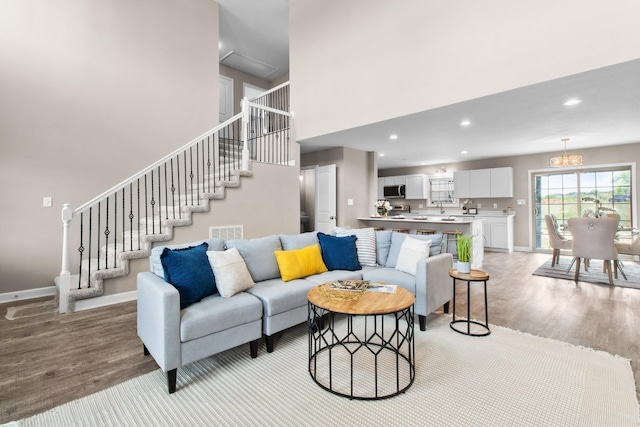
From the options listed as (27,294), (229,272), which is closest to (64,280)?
(27,294)

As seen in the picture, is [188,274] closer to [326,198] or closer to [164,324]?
[164,324]

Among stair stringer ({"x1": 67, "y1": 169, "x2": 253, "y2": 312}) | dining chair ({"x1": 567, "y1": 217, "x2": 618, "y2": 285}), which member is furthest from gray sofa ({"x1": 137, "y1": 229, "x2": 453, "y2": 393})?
dining chair ({"x1": 567, "y1": 217, "x2": 618, "y2": 285})

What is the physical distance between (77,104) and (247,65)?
4639 mm

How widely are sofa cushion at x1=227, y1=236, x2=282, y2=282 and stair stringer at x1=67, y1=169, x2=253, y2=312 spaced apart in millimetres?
1649

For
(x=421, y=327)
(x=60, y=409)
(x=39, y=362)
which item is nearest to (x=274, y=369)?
(x=60, y=409)

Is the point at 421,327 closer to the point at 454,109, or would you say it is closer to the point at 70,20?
the point at 454,109

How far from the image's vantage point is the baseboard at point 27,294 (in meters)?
3.92

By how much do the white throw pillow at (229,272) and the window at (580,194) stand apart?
6.84m

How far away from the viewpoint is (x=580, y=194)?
7.18 metres

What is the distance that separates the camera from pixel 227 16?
20.9 feet

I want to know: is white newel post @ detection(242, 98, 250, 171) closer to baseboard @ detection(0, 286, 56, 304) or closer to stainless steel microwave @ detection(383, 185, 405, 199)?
baseboard @ detection(0, 286, 56, 304)

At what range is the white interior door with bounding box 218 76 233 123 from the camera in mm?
7777

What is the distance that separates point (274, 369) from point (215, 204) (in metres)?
3.07

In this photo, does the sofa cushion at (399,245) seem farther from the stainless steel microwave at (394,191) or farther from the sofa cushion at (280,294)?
the stainless steel microwave at (394,191)
